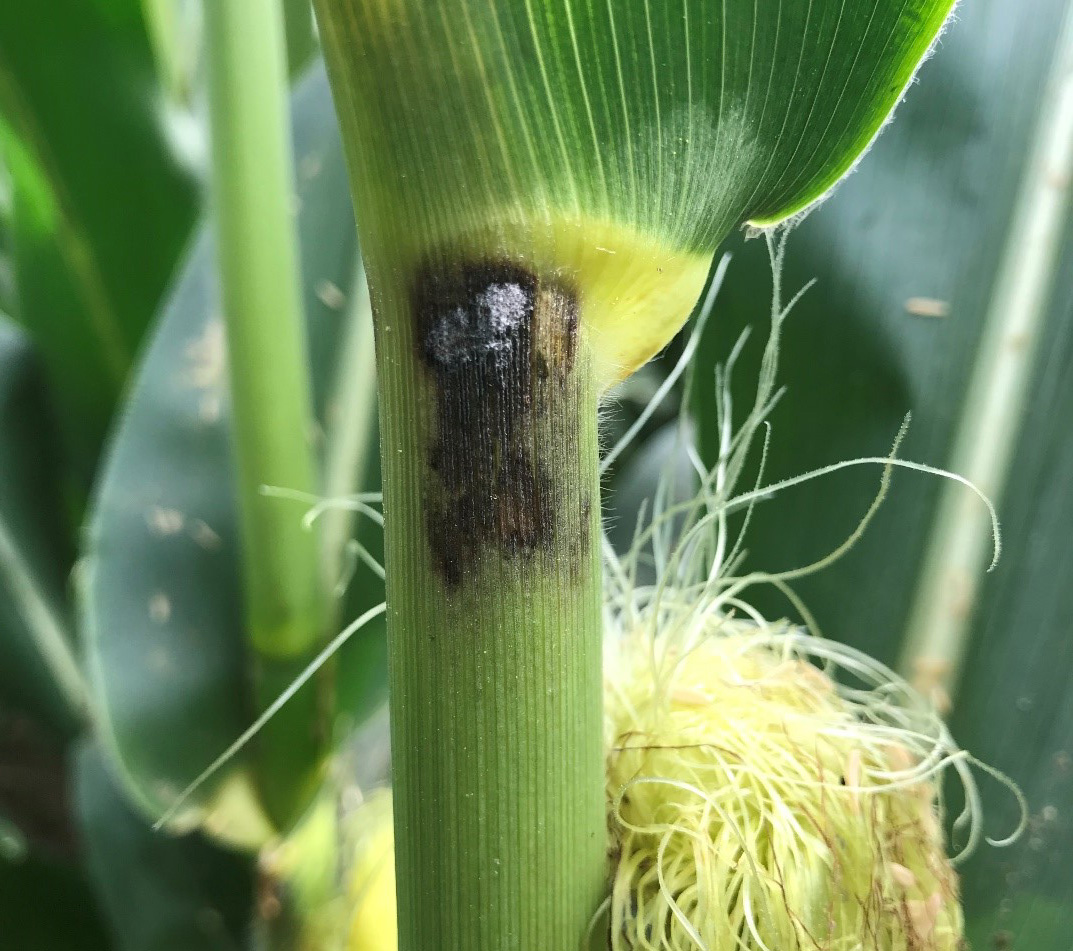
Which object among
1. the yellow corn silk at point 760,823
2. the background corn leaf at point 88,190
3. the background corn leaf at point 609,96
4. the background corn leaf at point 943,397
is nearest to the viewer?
the background corn leaf at point 609,96

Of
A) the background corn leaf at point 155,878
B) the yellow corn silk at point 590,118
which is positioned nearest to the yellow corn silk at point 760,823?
the yellow corn silk at point 590,118

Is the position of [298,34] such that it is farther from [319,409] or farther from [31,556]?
[31,556]

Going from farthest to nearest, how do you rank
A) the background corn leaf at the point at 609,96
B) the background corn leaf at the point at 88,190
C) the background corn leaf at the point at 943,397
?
1. the background corn leaf at the point at 88,190
2. the background corn leaf at the point at 943,397
3. the background corn leaf at the point at 609,96

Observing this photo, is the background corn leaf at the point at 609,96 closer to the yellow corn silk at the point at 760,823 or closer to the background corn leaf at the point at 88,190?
the yellow corn silk at the point at 760,823

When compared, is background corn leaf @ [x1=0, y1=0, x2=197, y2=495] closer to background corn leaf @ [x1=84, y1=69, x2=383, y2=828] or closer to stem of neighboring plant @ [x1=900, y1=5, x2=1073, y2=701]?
background corn leaf @ [x1=84, y1=69, x2=383, y2=828]

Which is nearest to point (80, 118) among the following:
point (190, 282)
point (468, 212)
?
point (190, 282)

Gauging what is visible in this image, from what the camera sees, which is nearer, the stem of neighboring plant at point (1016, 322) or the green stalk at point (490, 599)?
the green stalk at point (490, 599)
